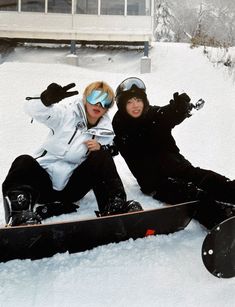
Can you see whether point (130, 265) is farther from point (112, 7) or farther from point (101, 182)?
point (112, 7)

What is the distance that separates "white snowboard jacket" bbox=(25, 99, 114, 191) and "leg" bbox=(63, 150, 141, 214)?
0.08m

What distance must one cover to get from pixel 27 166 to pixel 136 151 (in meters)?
1.13

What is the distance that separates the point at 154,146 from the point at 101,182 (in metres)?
0.89

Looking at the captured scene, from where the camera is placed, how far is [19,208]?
2.46 meters

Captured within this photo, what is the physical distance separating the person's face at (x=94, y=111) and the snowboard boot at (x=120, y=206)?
0.69 m

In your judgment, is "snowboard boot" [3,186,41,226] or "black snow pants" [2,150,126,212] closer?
"snowboard boot" [3,186,41,226]

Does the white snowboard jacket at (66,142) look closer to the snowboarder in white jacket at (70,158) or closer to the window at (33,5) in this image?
the snowboarder in white jacket at (70,158)

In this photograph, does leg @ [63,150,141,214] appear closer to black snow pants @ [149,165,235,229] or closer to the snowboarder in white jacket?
the snowboarder in white jacket

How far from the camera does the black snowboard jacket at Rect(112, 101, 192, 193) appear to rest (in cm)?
349

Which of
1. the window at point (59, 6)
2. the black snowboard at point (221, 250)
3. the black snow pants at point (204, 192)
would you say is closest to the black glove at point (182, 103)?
the black snow pants at point (204, 192)

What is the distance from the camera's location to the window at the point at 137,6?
46.1 feet

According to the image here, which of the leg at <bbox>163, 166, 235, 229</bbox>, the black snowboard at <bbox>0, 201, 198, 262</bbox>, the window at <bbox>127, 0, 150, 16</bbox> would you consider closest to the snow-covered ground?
the black snowboard at <bbox>0, 201, 198, 262</bbox>

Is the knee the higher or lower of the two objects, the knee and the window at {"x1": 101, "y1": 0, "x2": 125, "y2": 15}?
the lower

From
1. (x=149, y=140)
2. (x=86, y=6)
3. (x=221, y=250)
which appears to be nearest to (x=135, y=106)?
(x=149, y=140)
